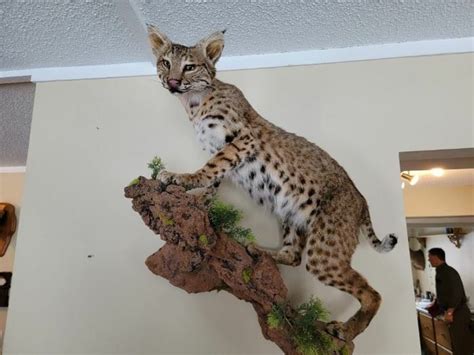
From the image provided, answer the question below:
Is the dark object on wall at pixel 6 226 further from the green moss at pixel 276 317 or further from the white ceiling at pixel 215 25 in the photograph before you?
the green moss at pixel 276 317

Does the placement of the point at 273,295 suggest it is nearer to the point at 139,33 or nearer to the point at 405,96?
the point at 405,96

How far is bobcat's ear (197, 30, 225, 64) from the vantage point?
105 centimetres

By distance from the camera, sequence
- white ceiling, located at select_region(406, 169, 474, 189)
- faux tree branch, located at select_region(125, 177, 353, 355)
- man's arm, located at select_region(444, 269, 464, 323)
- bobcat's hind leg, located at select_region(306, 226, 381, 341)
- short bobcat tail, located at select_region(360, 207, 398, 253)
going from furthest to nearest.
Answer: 1. white ceiling, located at select_region(406, 169, 474, 189)
2. man's arm, located at select_region(444, 269, 464, 323)
3. short bobcat tail, located at select_region(360, 207, 398, 253)
4. bobcat's hind leg, located at select_region(306, 226, 381, 341)
5. faux tree branch, located at select_region(125, 177, 353, 355)

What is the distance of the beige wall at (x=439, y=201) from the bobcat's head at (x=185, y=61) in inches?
106

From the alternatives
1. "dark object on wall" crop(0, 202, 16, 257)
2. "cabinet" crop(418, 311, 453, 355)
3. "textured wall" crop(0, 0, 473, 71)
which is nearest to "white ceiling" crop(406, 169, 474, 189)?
"cabinet" crop(418, 311, 453, 355)

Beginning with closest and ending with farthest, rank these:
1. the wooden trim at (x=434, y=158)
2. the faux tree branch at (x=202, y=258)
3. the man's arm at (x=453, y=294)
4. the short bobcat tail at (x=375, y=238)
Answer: the faux tree branch at (x=202, y=258), the short bobcat tail at (x=375, y=238), the wooden trim at (x=434, y=158), the man's arm at (x=453, y=294)

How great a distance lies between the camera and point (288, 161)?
113 centimetres

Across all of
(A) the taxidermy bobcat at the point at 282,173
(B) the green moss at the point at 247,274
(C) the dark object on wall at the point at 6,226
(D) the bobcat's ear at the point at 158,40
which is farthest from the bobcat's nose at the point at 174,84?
(C) the dark object on wall at the point at 6,226

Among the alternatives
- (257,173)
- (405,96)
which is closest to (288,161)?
(257,173)

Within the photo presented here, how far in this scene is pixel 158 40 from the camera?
3.48 ft

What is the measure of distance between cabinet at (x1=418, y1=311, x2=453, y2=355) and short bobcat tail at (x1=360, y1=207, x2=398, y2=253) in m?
2.49

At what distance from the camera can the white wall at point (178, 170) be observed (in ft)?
3.86

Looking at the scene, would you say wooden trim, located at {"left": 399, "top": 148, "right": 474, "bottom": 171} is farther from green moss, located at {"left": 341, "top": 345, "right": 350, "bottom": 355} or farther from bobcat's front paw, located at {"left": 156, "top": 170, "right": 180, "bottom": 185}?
bobcat's front paw, located at {"left": 156, "top": 170, "right": 180, "bottom": 185}

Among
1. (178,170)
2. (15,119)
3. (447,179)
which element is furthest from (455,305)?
(15,119)
